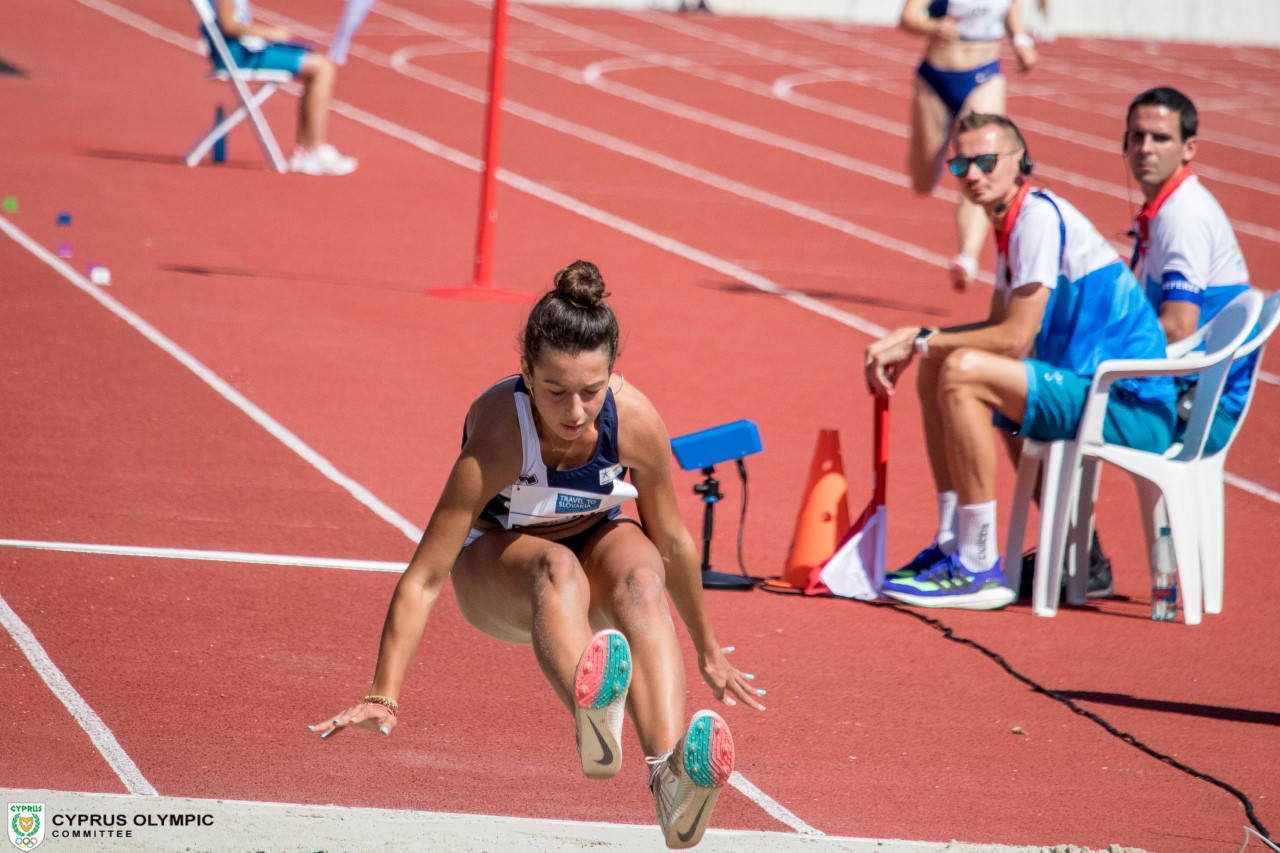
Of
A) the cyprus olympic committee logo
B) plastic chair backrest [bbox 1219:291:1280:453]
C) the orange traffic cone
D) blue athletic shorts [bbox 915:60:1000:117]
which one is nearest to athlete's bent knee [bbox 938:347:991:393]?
the orange traffic cone

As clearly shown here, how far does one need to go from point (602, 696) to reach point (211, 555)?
2.85m

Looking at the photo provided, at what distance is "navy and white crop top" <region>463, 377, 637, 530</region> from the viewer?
3941 millimetres

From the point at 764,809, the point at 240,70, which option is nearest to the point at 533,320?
the point at 764,809

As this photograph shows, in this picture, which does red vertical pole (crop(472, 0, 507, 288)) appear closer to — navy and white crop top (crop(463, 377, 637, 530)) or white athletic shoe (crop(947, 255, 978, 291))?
white athletic shoe (crop(947, 255, 978, 291))

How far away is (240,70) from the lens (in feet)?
42.7

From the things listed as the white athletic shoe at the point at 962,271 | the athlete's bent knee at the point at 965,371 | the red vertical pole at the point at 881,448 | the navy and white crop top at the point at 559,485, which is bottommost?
the white athletic shoe at the point at 962,271

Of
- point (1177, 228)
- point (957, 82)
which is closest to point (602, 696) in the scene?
point (1177, 228)

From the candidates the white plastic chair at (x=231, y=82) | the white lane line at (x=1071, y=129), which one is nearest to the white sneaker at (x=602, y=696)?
the white plastic chair at (x=231, y=82)

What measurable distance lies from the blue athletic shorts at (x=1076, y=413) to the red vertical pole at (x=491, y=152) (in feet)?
15.1

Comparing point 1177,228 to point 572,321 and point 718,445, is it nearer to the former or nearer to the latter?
point 718,445

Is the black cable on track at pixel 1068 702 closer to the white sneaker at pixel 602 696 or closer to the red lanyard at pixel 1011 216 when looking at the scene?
the red lanyard at pixel 1011 216

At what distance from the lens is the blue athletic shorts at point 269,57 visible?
12969mm

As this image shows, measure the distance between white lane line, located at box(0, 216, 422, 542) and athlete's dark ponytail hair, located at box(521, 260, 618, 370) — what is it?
279cm

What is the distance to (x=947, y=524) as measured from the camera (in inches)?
242
